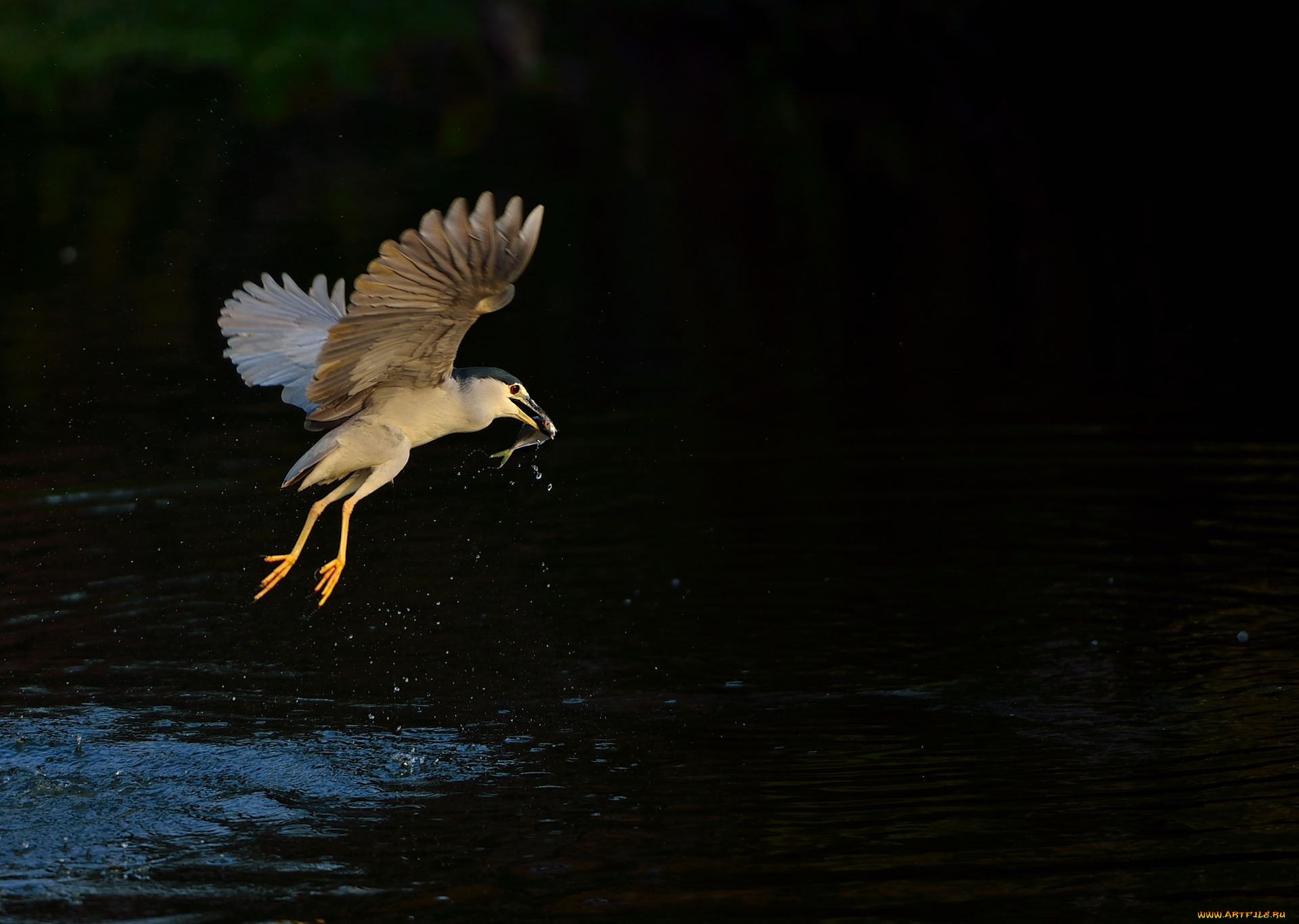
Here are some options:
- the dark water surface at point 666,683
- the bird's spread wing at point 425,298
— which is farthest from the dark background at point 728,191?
the bird's spread wing at point 425,298

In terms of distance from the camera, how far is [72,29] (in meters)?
36.9

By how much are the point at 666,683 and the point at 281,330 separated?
7.74 feet

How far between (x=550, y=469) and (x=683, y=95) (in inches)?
866

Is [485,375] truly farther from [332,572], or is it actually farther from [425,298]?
[332,572]

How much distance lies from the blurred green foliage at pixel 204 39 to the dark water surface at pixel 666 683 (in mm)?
24121

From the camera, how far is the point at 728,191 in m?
21.6

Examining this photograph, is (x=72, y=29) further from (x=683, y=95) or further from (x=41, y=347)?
(x=41, y=347)

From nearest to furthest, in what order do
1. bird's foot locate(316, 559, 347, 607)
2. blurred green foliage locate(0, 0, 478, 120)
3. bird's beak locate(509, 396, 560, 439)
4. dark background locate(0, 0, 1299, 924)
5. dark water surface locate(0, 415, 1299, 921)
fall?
dark water surface locate(0, 415, 1299, 921) → dark background locate(0, 0, 1299, 924) → bird's beak locate(509, 396, 560, 439) → bird's foot locate(316, 559, 347, 607) → blurred green foliage locate(0, 0, 478, 120)

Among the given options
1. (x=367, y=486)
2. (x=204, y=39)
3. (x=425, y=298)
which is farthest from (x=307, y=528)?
(x=204, y=39)

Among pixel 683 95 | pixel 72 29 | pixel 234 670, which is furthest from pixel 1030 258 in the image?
pixel 72 29

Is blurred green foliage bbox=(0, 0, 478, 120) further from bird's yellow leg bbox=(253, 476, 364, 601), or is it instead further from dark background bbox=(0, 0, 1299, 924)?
bird's yellow leg bbox=(253, 476, 364, 601)

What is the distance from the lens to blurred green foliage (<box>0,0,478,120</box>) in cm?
3415

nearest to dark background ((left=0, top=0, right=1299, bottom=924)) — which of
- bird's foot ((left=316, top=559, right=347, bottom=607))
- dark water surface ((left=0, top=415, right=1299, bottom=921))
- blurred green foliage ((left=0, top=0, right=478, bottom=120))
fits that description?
dark water surface ((left=0, top=415, right=1299, bottom=921))

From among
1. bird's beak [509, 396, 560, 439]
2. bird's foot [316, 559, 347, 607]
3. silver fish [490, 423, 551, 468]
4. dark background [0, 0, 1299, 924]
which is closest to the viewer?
dark background [0, 0, 1299, 924]
